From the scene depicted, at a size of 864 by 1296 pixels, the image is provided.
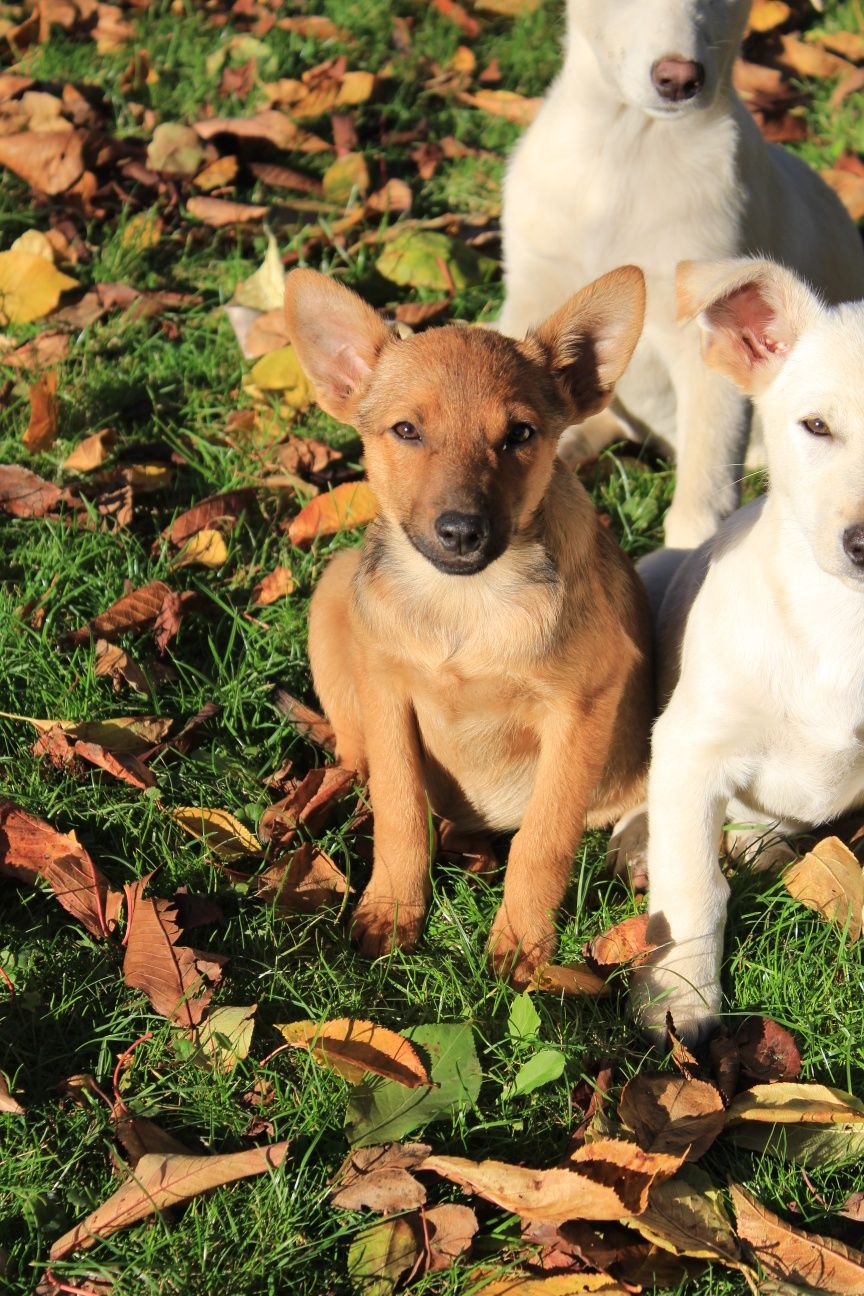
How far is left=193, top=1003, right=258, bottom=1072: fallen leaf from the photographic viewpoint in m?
3.09

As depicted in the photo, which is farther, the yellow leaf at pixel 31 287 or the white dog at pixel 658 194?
the yellow leaf at pixel 31 287

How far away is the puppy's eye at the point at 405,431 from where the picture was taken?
11.2 feet

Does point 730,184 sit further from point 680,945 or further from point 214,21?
point 214,21

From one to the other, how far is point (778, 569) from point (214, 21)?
5.59 m

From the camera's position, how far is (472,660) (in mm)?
3453

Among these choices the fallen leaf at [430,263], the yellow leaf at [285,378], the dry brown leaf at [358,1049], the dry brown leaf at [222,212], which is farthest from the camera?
the dry brown leaf at [222,212]

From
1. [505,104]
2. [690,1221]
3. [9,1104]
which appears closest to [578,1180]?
[690,1221]

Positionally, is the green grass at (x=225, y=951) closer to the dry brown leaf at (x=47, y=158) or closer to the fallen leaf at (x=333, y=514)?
the fallen leaf at (x=333, y=514)

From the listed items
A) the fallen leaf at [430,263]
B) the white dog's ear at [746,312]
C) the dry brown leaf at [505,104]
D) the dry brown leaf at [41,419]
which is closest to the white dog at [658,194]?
the fallen leaf at [430,263]

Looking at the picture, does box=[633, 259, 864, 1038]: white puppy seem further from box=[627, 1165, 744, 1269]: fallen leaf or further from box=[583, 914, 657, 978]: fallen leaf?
box=[627, 1165, 744, 1269]: fallen leaf

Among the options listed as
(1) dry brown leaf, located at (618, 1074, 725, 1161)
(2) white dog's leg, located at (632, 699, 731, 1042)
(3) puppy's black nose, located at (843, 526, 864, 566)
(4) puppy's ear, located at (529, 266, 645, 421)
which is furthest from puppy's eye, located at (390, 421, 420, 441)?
(1) dry brown leaf, located at (618, 1074, 725, 1161)

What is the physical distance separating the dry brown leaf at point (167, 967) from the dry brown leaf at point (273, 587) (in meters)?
1.41

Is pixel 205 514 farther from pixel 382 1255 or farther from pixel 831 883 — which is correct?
pixel 382 1255

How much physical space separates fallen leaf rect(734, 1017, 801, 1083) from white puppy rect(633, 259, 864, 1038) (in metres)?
0.10
